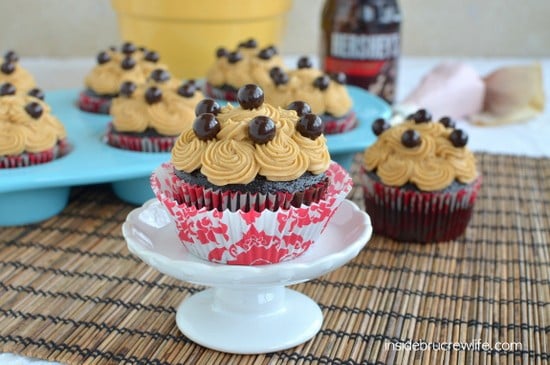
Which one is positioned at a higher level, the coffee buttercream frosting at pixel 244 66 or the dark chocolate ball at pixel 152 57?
the dark chocolate ball at pixel 152 57

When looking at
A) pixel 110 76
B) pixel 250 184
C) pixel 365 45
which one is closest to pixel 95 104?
pixel 110 76

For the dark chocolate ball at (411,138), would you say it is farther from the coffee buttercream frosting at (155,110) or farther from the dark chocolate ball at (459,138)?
the coffee buttercream frosting at (155,110)

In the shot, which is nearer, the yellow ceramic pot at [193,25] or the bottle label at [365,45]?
the bottle label at [365,45]

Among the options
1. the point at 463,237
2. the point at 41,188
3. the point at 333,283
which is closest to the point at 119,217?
the point at 41,188

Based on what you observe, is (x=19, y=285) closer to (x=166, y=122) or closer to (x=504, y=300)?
(x=166, y=122)

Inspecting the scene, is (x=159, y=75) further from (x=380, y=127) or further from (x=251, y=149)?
(x=251, y=149)

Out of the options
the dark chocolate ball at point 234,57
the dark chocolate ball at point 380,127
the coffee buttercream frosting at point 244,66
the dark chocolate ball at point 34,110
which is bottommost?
the coffee buttercream frosting at point 244,66

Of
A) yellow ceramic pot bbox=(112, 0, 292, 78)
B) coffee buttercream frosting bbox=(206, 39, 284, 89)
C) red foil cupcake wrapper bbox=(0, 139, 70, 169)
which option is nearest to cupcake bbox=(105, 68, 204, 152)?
red foil cupcake wrapper bbox=(0, 139, 70, 169)

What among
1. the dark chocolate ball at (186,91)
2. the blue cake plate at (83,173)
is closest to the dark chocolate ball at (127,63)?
the blue cake plate at (83,173)
